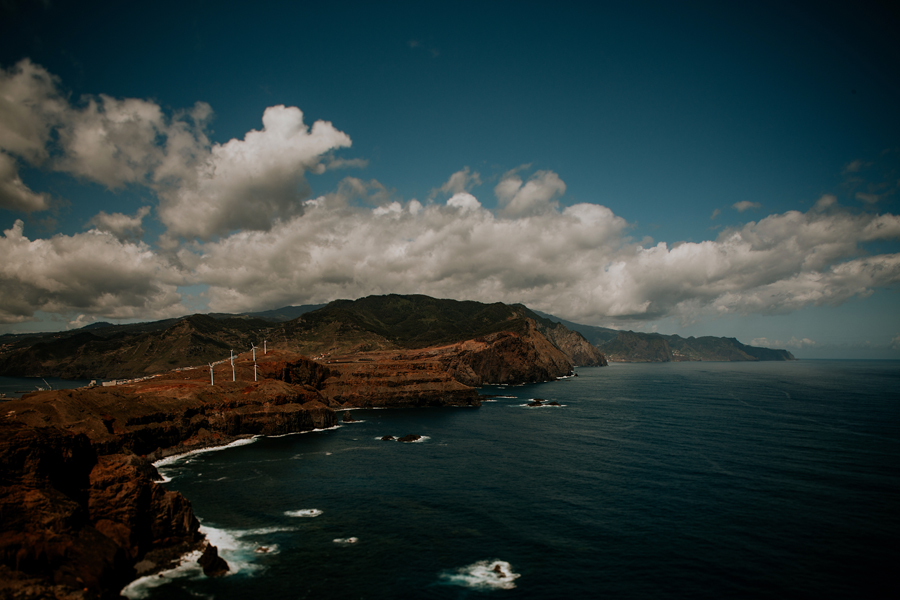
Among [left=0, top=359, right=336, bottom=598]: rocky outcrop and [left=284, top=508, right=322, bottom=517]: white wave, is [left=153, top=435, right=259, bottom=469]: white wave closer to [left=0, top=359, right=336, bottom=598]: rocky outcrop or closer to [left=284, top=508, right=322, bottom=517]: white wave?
[left=0, top=359, right=336, bottom=598]: rocky outcrop

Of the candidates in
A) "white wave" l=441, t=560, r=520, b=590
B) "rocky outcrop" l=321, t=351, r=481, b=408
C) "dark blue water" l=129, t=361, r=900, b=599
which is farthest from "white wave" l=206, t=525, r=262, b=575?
"rocky outcrop" l=321, t=351, r=481, b=408

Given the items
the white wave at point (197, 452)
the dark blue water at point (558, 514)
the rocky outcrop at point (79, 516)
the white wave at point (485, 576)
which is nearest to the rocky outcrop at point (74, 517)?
the rocky outcrop at point (79, 516)

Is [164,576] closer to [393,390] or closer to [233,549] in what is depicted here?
[233,549]

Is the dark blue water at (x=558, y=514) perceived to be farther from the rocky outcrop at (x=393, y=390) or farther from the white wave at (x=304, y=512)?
the rocky outcrop at (x=393, y=390)

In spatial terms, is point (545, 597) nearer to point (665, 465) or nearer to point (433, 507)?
point (433, 507)

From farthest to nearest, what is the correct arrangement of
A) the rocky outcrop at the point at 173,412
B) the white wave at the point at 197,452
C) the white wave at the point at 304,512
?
the white wave at the point at 197,452, the rocky outcrop at the point at 173,412, the white wave at the point at 304,512

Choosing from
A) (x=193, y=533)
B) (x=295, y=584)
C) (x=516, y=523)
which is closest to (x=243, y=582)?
(x=295, y=584)
